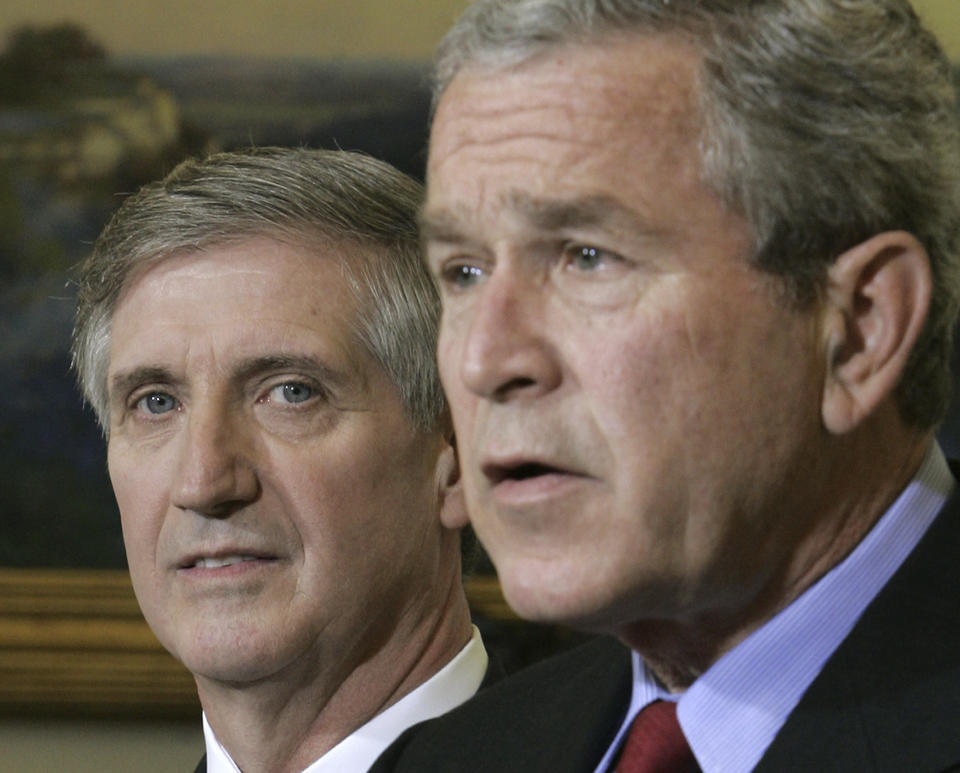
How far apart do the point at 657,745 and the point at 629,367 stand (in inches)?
17.8

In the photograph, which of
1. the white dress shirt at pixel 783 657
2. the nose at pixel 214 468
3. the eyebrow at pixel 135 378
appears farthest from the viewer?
the eyebrow at pixel 135 378

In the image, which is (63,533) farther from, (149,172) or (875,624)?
(875,624)

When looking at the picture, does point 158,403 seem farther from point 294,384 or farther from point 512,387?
point 512,387

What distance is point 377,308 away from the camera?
268 centimetres

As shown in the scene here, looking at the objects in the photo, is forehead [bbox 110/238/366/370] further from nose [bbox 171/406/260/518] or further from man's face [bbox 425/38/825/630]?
man's face [bbox 425/38/825/630]

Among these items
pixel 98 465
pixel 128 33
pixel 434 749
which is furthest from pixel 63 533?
pixel 434 749

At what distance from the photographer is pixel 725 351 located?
5.47 feet

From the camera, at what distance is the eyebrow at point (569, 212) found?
5.44 ft

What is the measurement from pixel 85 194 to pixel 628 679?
345 centimetres

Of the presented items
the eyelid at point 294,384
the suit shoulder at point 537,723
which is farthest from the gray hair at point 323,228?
the suit shoulder at point 537,723

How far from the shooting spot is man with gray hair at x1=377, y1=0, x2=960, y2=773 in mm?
1655

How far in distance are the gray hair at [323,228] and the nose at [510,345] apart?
979 millimetres

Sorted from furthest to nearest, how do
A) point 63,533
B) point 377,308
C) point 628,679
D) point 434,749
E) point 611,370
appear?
1. point 63,533
2. point 377,308
3. point 434,749
4. point 628,679
5. point 611,370

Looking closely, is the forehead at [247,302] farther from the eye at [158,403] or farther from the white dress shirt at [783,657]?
the white dress shirt at [783,657]
